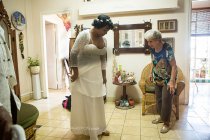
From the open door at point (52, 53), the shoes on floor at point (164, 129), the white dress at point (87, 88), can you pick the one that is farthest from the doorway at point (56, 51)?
the shoes on floor at point (164, 129)

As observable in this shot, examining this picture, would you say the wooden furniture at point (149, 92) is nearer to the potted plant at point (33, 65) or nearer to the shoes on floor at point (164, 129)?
the shoes on floor at point (164, 129)

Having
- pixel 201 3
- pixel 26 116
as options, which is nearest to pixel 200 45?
pixel 201 3

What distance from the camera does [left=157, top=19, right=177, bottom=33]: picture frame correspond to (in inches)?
132

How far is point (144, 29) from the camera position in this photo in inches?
138

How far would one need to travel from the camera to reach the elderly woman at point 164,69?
7.13 feet

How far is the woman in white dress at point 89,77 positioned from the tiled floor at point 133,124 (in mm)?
281

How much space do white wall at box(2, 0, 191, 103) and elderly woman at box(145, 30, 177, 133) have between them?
1.28 meters

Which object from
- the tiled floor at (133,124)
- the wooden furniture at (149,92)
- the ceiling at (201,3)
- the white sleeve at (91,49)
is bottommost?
the tiled floor at (133,124)

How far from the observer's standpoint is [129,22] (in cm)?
355

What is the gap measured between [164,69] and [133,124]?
0.96 metres

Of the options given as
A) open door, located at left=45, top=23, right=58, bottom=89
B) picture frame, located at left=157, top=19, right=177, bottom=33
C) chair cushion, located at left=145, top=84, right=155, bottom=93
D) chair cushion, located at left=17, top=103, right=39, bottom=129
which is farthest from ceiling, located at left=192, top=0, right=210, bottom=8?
Answer: chair cushion, located at left=17, top=103, right=39, bottom=129

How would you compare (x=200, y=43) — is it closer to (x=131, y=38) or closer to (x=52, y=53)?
(x=131, y=38)

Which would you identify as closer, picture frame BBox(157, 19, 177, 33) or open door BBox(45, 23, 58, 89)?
picture frame BBox(157, 19, 177, 33)

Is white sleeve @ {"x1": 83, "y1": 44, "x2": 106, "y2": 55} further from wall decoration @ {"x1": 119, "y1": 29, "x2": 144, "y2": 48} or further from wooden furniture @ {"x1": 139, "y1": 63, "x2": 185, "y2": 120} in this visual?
wall decoration @ {"x1": 119, "y1": 29, "x2": 144, "y2": 48}
